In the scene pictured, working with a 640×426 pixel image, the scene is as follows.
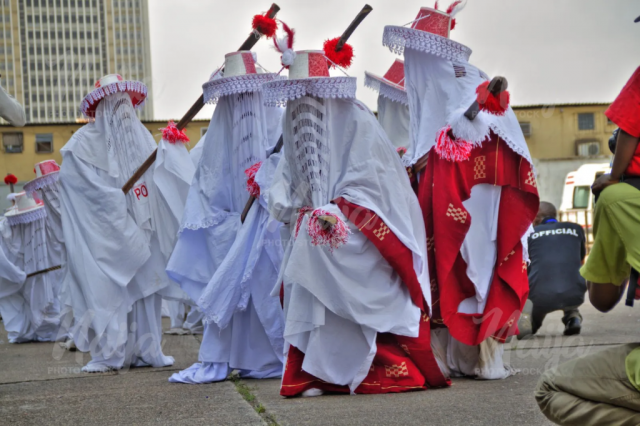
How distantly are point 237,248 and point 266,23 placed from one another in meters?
1.68

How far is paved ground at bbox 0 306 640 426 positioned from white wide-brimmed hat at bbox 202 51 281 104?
→ 2090 mm

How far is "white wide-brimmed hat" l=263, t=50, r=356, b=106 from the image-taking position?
5266 mm

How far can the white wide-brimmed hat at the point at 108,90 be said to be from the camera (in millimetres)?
7391

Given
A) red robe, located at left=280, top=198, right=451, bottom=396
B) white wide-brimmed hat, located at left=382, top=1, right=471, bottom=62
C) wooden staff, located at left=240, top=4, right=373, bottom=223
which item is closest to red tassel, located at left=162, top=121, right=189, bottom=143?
wooden staff, located at left=240, top=4, right=373, bottom=223

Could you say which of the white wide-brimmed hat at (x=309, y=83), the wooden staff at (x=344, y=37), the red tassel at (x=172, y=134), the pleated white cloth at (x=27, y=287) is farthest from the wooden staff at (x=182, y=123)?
the pleated white cloth at (x=27, y=287)

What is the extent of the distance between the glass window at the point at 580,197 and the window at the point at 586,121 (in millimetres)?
13086

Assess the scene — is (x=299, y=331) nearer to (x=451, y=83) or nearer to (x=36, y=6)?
(x=451, y=83)

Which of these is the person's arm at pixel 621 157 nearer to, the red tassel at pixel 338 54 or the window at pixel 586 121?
the red tassel at pixel 338 54

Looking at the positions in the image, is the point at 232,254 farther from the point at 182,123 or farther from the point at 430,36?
the point at 430,36

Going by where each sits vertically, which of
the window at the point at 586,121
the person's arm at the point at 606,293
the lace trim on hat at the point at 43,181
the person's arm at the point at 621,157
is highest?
the window at the point at 586,121

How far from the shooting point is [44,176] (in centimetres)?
995

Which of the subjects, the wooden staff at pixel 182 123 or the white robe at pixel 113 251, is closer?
the wooden staff at pixel 182 123

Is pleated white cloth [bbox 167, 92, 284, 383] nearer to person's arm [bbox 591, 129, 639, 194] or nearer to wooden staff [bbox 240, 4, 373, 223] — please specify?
wooden staff [bbox 240, 4, 373, 223]

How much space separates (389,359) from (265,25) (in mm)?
2703
